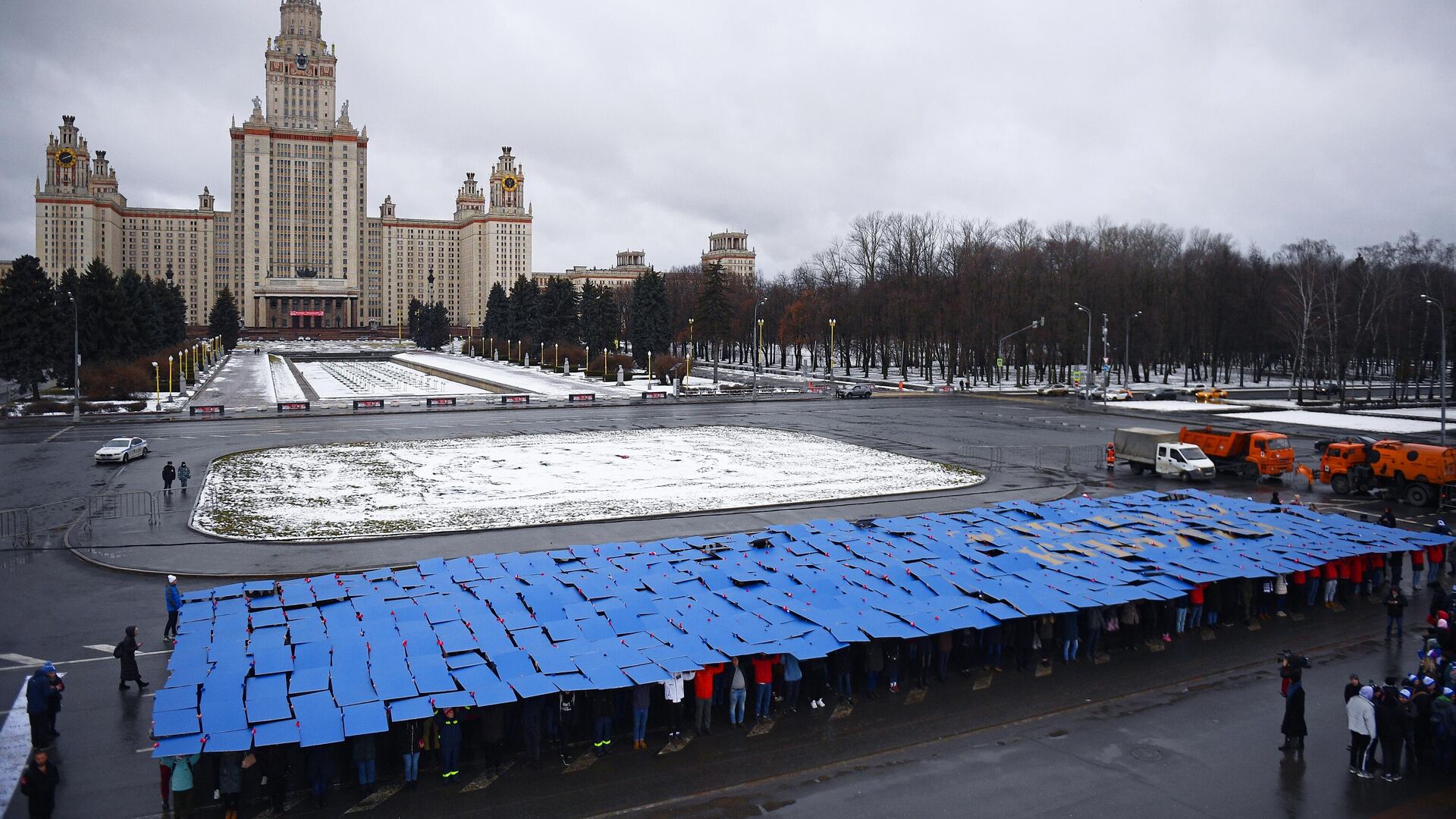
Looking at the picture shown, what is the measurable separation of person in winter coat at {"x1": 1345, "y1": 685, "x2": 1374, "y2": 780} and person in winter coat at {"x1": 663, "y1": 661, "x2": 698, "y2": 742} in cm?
805

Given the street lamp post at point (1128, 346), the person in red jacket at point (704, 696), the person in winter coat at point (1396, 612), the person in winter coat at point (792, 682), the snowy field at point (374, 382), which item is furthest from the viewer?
the street lamp post at point (1128, 346)

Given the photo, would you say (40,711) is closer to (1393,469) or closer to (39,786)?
(39,786)

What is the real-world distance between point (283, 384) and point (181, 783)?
8744 centimetres

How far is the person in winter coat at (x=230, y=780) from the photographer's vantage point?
37.8 ft

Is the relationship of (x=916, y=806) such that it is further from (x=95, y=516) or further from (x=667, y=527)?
(x=95, y=516)

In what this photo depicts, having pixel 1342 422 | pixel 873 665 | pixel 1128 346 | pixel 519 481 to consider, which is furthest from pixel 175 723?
pixel 1128 346

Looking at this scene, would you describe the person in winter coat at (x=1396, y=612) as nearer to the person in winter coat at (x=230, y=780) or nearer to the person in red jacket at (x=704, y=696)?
the person in red jacket at (x=704, y=696)

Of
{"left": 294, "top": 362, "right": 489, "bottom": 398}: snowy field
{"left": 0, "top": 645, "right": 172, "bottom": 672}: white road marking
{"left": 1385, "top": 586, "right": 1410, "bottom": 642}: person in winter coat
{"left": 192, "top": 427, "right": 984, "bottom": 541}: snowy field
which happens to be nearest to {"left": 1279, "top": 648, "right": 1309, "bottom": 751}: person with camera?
{"left": 1385, "top": 586, "right": 1410, "bottom": 642}: person in winter coat

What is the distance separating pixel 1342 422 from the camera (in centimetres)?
6066

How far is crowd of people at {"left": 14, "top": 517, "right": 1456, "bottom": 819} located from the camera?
12086 millimetres

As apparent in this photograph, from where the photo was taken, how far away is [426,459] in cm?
4097

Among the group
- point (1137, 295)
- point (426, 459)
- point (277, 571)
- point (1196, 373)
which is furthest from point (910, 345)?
point (277, 571)

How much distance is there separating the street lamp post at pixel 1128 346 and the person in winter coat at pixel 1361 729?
289 feet

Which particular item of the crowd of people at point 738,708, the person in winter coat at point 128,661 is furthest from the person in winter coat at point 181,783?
the person in winter coat at point 128,661
